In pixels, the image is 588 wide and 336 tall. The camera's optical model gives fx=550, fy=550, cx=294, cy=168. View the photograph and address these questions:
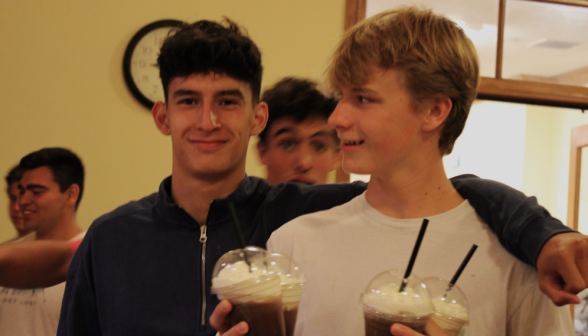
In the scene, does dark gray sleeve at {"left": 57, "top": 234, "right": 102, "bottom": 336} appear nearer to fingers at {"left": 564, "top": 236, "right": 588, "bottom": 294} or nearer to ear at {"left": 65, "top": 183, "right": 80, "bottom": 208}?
ear at {"left": 65, "top": 183, "right": 80, "bottom": 208}

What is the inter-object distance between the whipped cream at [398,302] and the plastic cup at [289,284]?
0.49ft

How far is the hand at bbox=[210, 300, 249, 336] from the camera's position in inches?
36.8

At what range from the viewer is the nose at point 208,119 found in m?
1.47

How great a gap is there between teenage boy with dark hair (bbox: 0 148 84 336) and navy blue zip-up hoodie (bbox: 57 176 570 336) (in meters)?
0.65

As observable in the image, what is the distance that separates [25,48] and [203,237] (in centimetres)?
210

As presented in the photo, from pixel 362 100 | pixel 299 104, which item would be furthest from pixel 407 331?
pixel 299 104

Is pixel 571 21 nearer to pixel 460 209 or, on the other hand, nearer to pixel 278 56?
pixel 278 56

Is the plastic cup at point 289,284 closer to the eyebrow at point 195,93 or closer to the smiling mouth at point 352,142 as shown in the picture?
the smiling mouth at point 352,142

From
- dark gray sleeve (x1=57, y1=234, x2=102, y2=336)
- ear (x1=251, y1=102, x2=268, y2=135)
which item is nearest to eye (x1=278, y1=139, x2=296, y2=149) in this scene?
ear (x1=251, y1=102, x2=268, y2=135)

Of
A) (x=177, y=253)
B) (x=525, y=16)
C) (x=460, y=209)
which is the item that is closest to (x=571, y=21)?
(x=525, y=16)

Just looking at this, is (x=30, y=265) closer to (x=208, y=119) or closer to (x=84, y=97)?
(x=208, y=119)

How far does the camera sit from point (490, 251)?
1.18 metres

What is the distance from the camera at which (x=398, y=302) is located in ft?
2.96

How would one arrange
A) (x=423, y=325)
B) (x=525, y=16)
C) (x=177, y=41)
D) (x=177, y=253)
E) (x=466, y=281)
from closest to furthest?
(x=423, y=325) → (x=466, y=281) → (x=177, y=253) → (x=177, y=41) → (x=525, y=16)
